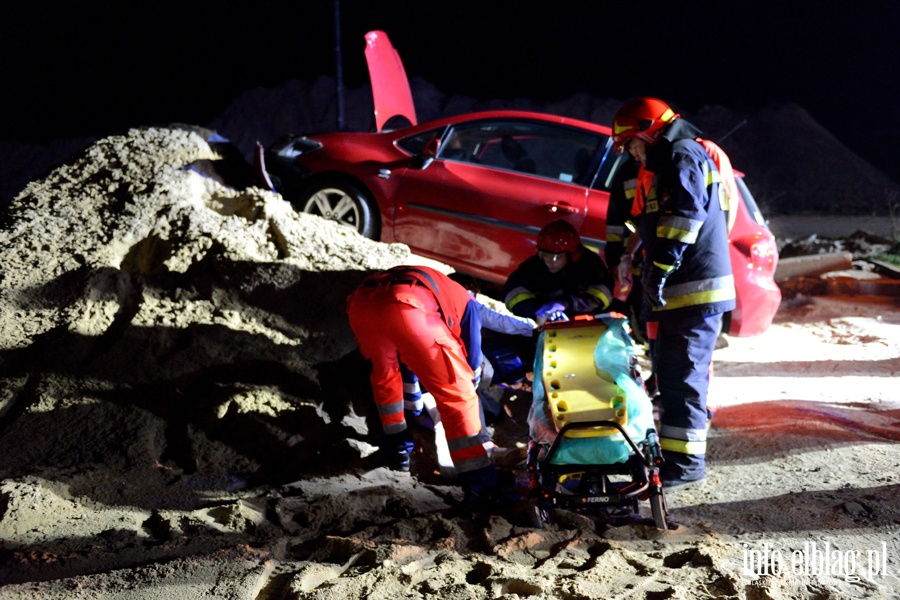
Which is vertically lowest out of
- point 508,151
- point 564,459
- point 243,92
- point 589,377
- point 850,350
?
point 850,350

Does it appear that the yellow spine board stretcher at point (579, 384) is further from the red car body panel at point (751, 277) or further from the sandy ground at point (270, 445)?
the red car body panel at point (751, 277)

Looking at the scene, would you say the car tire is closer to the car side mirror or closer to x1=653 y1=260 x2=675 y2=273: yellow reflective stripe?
the car side mirror

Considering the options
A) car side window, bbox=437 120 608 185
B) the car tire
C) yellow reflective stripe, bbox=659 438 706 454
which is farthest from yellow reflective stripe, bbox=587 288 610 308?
the car tire

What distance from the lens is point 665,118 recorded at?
4.41 metres

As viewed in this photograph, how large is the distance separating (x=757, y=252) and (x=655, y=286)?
7.21 feet

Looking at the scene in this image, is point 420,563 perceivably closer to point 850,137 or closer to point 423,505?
point 423,505

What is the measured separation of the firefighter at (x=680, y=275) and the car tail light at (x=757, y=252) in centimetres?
171

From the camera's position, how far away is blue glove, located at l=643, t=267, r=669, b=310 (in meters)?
4.27

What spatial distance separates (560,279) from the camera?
198 inches

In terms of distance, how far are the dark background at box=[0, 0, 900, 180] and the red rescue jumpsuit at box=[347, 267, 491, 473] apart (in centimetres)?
1431

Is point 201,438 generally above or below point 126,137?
below

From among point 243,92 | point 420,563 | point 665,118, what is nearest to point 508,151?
point 665,118

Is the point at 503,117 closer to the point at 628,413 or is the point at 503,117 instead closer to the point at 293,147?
the point at 293,147

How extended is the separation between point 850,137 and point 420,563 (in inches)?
1009
